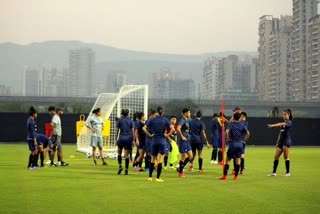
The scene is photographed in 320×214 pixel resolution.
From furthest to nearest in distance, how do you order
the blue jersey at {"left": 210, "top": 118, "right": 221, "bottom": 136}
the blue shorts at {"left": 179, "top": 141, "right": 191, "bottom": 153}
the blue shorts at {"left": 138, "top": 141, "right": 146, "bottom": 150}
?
the blue jersey at {"left": 210, "top": 118, "right": 221, "bottom": 136}
the blue shorts at {"left": 138, "top": 141, "right": 146, "bottom": 150}
the blue shorts at {"left": 179, "top": 141, "right": 191, "bottom": 153}

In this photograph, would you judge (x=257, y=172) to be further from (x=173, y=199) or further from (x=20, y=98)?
A: (x=20, y=98)

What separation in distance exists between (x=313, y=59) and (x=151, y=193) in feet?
583

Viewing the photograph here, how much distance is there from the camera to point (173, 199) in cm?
1421

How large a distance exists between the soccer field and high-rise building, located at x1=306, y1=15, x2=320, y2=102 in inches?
6508

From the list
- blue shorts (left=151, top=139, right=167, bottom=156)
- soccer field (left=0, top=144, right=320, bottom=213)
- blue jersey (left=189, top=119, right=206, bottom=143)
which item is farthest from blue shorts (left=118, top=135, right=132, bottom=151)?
blue jersey (left=189, top=119, right=206, bottom=143)

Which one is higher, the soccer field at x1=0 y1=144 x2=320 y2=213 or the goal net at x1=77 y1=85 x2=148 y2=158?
the goal net at x1=77 y1=85 x2=148 y2=158

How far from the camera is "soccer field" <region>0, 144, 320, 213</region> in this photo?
12781mm

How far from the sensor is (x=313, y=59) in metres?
187

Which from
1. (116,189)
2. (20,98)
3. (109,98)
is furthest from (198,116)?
(20,98)

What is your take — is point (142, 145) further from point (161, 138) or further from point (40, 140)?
point (161, 138)

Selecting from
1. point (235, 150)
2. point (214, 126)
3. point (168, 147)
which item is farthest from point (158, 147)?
point (214, 126)

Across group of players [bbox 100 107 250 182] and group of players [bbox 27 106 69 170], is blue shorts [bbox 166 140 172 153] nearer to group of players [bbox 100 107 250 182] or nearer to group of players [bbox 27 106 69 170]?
group of players [bbox 100 107 250 182]

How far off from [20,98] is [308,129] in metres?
72.1

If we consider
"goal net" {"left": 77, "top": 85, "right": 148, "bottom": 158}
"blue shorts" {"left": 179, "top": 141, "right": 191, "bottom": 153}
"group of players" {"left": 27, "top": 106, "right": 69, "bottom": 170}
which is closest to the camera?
"blue shorts" {"left": 179, "top": 141, "right": 191, "bottom": 153}
